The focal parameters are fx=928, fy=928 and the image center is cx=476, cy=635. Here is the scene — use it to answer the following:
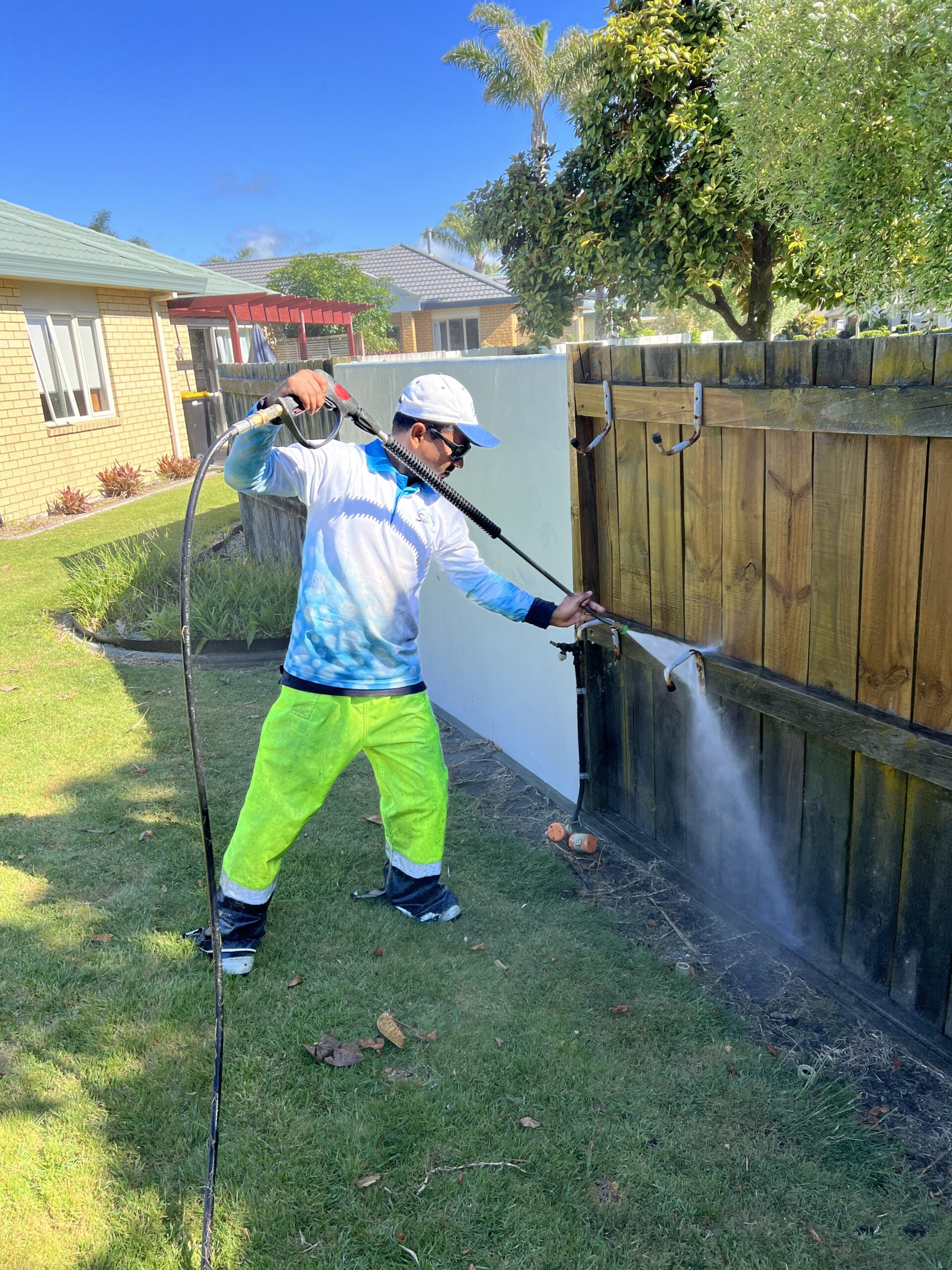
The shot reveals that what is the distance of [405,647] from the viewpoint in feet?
11.5

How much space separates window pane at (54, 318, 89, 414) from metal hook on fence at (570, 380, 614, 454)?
13.1 meters

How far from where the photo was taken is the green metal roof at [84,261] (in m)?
13.1

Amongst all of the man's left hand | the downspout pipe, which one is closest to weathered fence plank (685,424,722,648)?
the man's left hand

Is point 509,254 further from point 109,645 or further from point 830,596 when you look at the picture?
point 830,596

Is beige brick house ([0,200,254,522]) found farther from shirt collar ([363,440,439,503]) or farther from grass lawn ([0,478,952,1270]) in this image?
shirt collar ([363,440,439,503])

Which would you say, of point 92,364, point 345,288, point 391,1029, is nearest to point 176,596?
point 391,1029

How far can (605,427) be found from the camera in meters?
3.71

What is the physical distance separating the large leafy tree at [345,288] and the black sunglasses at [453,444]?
31.4 meters

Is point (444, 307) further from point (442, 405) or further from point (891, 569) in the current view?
point (891, 569)

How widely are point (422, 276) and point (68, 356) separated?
29038 millimetres

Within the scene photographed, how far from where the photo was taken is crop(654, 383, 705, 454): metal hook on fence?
123 inches

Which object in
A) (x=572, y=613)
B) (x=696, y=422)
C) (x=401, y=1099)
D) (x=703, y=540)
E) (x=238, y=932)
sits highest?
(x=696, y=422)

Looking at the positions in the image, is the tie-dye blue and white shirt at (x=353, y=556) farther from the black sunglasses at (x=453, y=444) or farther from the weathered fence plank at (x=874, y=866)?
the weathered fence plank at (x=874, y=866)

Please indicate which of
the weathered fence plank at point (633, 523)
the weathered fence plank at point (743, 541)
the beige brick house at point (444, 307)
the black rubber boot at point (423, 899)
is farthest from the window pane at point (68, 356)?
the beige brick house at point (444, 307)
